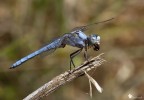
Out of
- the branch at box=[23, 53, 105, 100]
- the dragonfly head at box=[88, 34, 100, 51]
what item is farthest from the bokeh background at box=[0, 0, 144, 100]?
the branch at box=[23, 53, 105, 100]

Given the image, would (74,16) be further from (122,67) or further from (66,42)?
(66,42)

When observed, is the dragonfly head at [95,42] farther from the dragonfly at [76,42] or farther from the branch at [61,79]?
the branch at [61,79]

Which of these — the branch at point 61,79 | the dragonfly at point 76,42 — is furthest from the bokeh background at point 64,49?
the branch at point 61,79

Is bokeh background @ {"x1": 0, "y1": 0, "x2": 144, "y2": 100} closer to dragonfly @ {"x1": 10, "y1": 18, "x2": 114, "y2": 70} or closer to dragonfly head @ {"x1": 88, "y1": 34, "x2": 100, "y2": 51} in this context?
dragonfly @ {"x1": 10, "y1": 18, "x2": 114, "y2": 70}

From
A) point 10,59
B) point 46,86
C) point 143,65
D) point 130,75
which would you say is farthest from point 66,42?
point 143,65

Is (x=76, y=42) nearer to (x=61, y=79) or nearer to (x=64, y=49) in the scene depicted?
(x=61, y=79)

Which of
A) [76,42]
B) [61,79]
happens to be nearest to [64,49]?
[76,42]
